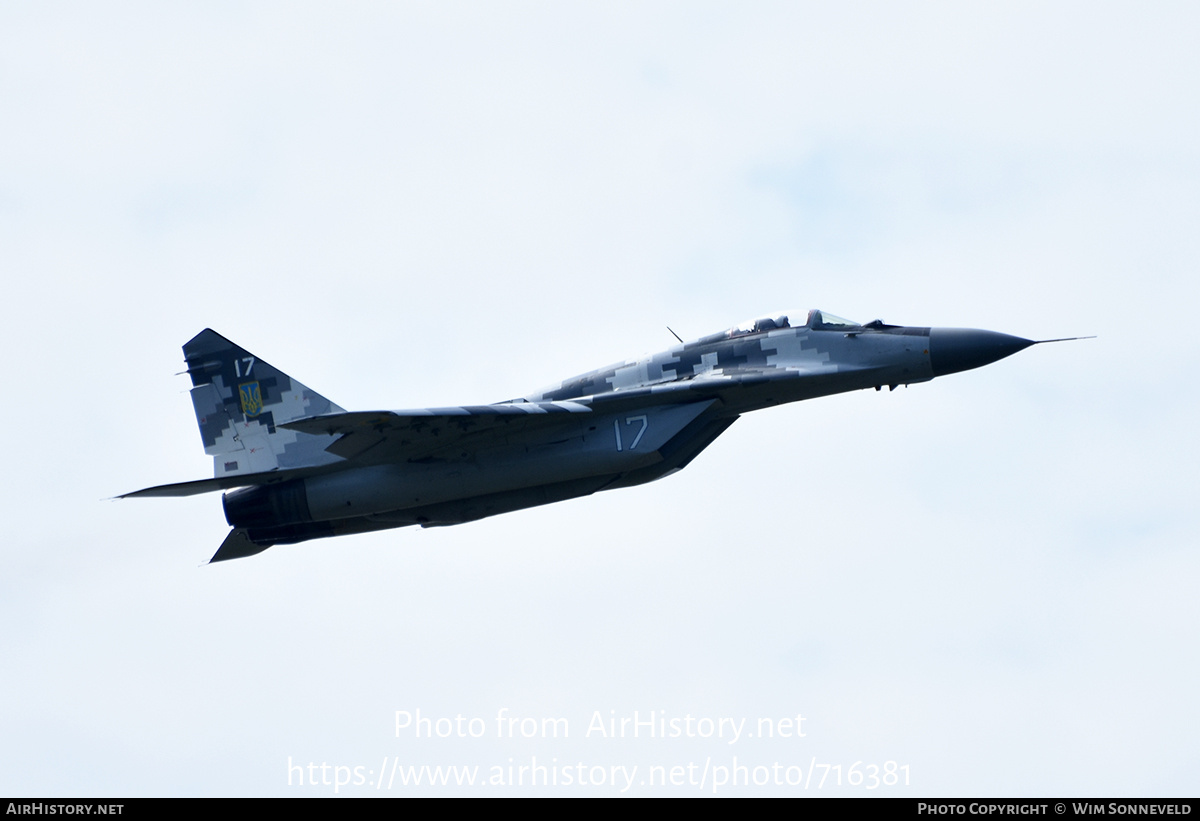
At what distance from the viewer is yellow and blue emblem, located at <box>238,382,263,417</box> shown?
2994 centimetres

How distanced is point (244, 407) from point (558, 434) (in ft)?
21.2

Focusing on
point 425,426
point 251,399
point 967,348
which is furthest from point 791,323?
point 251,399

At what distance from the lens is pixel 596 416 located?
27.9 m

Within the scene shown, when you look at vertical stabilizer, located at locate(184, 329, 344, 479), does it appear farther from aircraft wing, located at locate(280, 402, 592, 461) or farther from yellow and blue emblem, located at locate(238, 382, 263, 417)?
aircraft wing, located at locate(280, 402, 592, 461)

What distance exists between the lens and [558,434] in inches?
1095

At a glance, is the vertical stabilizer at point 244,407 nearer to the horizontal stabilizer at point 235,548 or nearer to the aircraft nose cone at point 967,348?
the horizontal stabilizer at point 235,548

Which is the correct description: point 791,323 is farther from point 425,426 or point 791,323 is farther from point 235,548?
point 235,548

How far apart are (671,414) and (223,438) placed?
28.6 ft

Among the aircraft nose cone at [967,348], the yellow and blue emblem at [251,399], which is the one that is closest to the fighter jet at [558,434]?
the aircraft nose cone at [967,348]

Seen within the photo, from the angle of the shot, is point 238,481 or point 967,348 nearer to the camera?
point 967,348

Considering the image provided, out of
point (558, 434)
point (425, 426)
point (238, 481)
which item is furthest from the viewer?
point (238, 481)

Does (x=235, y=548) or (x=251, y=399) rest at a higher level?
(x=251, y=399)

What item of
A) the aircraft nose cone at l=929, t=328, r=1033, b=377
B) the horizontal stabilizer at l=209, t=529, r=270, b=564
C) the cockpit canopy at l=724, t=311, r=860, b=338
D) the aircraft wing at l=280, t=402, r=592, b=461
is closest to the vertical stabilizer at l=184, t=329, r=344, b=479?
the horizontal stabilizer at l=209, t=529, r=270, b=564
